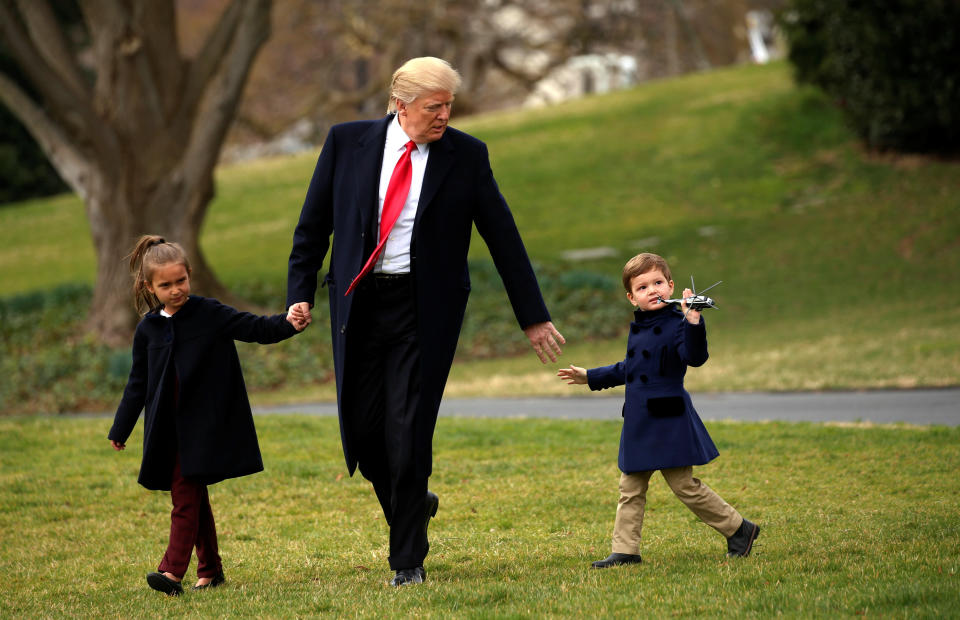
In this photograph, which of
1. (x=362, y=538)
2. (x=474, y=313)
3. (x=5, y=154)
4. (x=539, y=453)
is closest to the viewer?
(x=362, y=538)

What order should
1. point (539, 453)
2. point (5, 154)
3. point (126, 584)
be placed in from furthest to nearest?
point (5, 154) → point (539, 453) → point (126, 584)

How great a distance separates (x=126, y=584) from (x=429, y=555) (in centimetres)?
151

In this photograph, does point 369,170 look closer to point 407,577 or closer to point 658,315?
point 658,315

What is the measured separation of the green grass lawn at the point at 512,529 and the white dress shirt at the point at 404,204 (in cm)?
142

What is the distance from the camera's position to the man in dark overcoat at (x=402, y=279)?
504 cm

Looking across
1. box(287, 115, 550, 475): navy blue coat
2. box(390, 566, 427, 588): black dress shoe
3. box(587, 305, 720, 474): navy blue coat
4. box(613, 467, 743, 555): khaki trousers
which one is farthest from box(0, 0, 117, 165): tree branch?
box(613, 467, 743, 555): khaki trousers

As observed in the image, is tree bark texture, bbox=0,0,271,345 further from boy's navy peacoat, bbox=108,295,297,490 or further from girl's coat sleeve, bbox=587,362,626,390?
girl's coat sleeve, bbox=587,362,626,390

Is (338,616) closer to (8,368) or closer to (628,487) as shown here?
(628,487)

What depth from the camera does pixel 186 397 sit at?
5.24 meters

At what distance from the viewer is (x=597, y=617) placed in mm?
4164

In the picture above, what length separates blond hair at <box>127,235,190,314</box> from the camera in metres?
5.24

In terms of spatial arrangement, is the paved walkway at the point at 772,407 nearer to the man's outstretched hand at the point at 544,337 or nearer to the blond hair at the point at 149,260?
the man's outstretched hand at the point at 544,337

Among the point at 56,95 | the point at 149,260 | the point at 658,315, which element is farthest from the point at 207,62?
the point at 658,315

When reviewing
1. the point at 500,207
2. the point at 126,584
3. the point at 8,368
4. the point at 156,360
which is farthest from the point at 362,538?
the point at 8,368
